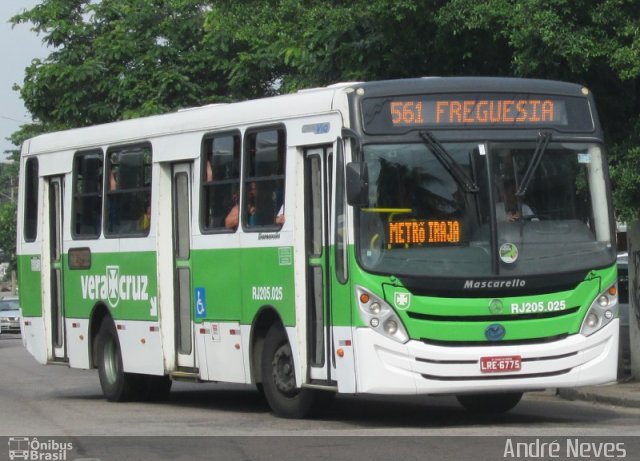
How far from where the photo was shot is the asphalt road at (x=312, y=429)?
11594 millimetres

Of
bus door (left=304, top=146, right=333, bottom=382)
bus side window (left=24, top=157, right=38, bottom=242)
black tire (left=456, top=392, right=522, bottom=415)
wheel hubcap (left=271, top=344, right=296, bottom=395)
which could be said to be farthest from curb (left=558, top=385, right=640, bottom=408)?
bus side window (left=24, top=157, right=38, bottom=242)

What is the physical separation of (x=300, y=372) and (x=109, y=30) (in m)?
21.4

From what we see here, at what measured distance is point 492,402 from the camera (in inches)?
596

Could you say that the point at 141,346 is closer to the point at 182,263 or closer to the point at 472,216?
the point at 182,263

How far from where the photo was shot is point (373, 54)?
19.7m

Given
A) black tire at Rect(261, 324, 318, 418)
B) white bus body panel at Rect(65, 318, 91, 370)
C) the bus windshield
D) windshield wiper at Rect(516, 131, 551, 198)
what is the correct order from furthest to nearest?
white bus body panel at Rect(65, 318, 91, 370), black tire at Rect(261, 324, 318, 418), windshield wiper at Rect(516, 131, 551, 198), the bus windshield

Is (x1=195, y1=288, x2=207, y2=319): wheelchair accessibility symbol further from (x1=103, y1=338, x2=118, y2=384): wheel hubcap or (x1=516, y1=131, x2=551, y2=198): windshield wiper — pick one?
(x1=516, y1=131, x2=551, y2=198): windshield wiper

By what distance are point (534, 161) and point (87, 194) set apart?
697 centimetres

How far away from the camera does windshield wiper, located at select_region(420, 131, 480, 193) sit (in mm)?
13109

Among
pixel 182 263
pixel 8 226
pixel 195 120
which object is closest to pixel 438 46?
pixel 195 120

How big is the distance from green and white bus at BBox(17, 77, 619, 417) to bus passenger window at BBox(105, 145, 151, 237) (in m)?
1.26
